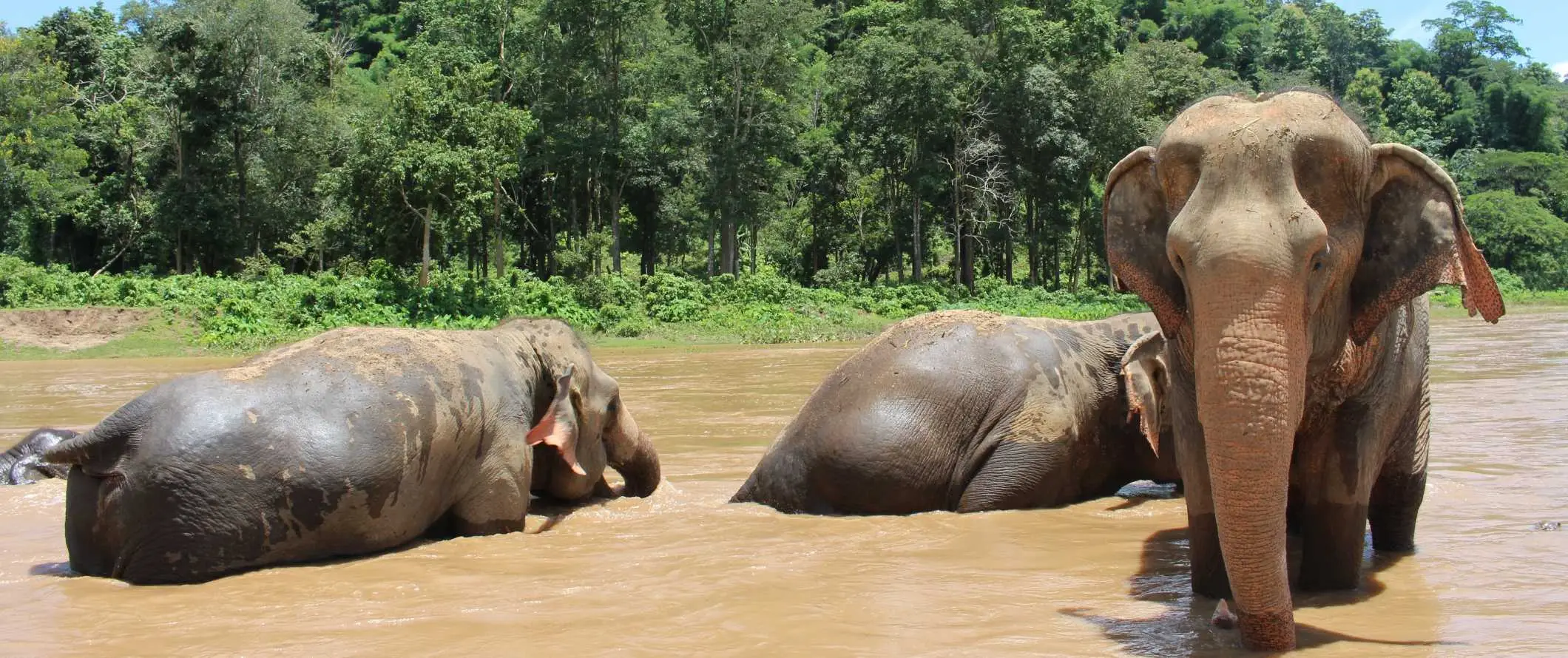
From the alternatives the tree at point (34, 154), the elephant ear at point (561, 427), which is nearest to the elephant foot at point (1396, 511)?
the elephant ear at point (561, 427)

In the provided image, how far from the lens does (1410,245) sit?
4.48 m

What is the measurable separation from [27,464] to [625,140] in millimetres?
33783

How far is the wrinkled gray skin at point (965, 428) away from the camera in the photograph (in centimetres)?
720

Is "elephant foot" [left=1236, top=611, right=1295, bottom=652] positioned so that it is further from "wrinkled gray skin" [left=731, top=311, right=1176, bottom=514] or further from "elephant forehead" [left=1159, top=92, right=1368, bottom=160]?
"wrinkled gray skin" [left=731, top=311, right=1176, bottom=514]

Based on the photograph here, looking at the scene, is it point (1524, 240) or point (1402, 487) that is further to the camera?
point (1524, 240)

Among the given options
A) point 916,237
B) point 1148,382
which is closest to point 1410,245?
point 1148,382

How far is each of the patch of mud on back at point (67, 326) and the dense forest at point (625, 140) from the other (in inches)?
278

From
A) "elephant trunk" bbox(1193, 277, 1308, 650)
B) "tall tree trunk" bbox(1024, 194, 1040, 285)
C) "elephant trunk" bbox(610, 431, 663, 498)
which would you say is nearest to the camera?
"elephant trunk" bbox(1193, 277, 1308, 650)

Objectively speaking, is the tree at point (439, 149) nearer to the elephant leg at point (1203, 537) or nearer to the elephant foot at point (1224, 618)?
the elephant leg at point (1203, 537)

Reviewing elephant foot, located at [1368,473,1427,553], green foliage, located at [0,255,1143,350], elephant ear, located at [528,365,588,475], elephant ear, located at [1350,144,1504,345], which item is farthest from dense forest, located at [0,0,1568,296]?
elephant ear, located at [1350,144,1504,345]

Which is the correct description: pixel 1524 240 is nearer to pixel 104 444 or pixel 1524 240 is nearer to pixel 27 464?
pixel 27 464

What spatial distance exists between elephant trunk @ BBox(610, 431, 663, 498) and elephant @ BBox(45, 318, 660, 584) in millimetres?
732

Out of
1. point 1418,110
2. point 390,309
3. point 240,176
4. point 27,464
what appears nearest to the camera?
point 27,464

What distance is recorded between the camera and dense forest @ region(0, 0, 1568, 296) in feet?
134
